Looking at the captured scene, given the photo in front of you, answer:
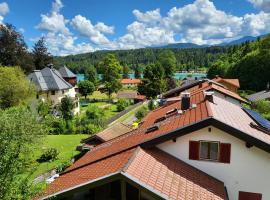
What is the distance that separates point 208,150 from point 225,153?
797mm

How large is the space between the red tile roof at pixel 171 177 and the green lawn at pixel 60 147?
17389 millimetres

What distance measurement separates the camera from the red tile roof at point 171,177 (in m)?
11.7

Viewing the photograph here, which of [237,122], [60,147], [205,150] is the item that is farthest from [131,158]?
[60,147]

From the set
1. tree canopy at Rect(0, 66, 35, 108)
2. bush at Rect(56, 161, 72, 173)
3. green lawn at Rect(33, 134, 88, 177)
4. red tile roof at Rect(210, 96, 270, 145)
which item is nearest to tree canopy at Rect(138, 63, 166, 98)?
green lawn at Rect(33, 134, 88, 177)

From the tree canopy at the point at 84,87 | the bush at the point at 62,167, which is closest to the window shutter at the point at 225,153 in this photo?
the bush at the point at 62,167

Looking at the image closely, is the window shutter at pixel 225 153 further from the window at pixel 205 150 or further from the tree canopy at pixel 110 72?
the tree canopy at pixel 110 72

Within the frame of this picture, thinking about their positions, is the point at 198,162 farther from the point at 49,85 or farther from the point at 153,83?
the point at 153,83

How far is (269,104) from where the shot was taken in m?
40.9

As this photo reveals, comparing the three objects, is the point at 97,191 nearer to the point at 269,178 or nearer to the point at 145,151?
the point at 145,151

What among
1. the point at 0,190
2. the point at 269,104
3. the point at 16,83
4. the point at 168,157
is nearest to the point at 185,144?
the point at 168,157

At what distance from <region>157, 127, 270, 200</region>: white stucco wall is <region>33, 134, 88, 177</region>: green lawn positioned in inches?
726

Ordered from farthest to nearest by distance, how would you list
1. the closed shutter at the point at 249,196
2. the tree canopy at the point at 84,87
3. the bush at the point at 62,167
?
the tree canopy at the point at 84,87 → the bush at the point at 62,167 → the closed shutter at the point at 249,196

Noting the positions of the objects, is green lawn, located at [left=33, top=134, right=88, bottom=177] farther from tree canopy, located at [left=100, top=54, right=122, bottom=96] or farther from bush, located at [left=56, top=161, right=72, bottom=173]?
tree canopy, located at [left=100, top=54, right=122, bottom=96]

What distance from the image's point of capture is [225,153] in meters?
14.5
